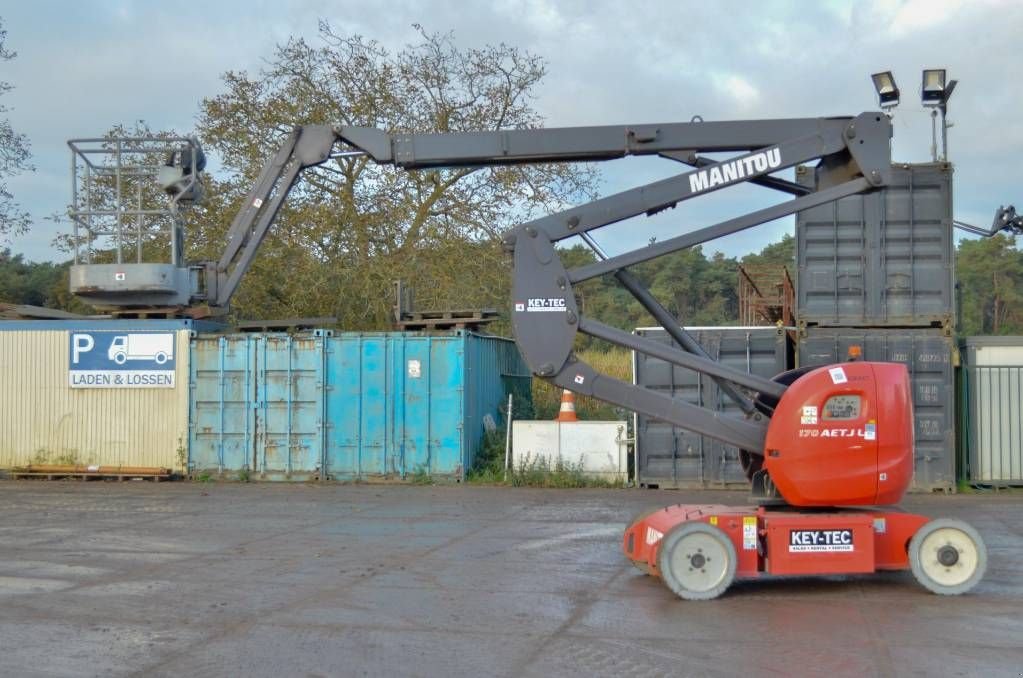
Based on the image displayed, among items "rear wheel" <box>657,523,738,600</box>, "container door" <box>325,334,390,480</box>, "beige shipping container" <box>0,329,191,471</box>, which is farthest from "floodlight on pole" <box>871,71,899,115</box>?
"beige shipping container" <box>0,329,191,471</box>

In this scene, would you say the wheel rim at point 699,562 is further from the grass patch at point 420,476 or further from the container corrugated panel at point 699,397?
the grass patch at point 420,476

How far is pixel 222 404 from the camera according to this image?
71.6ft

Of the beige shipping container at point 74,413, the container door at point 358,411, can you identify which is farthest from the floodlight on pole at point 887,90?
the beige shipping container at point 74,413

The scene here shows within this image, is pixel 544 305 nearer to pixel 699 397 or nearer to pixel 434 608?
pixel 434 608

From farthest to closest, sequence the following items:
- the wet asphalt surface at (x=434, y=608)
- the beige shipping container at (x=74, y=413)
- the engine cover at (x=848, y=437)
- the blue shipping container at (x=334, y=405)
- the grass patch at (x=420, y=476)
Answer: the beige shipping container at (x=74, y=413)
the blue shipping container at (x=334, y=405)
the grass patch at (x=420, y=476)
the engine cover at (x=848, y=437)
the wet asphalt surface at (x=434, y=608)

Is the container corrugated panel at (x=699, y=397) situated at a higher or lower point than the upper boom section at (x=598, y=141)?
lower

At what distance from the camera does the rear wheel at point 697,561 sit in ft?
32.4

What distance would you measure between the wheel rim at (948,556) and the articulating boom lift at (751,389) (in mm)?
12

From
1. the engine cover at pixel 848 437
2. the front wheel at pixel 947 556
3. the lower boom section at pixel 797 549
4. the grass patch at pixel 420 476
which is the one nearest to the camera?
the engine cover at pixel 848 437

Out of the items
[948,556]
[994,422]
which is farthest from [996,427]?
[948,556]

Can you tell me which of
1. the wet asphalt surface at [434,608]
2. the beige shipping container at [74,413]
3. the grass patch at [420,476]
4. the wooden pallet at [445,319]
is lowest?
the wet asphalt surface at [434,608]

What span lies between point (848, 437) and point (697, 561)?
5.74ft

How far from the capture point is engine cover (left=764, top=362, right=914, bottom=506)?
980 cm

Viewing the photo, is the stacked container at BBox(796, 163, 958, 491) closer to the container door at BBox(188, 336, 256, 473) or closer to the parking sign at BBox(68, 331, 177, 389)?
the container door at BBox(188, 336, 256, 473)
